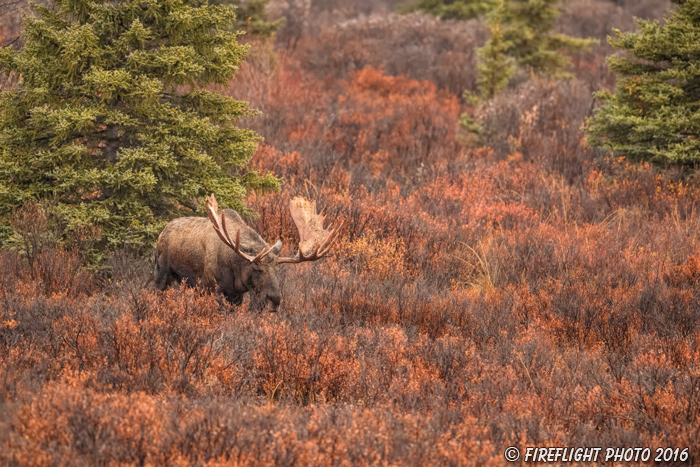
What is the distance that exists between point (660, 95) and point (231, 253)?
25.7 feet

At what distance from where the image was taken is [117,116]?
6258 mm

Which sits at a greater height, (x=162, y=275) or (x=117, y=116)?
(x=117, y=116)

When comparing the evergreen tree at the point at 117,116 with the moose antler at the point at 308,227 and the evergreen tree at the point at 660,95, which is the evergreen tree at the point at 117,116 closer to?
the moose antler at the point at 308,227

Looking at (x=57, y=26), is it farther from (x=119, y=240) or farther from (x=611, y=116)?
(x=611, y=116)

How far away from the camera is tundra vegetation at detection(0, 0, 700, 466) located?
348 centimetres

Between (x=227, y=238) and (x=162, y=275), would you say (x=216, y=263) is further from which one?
(x=162, y=275)

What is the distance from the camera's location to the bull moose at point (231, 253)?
5238 millimetres

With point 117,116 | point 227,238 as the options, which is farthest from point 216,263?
point 117,116

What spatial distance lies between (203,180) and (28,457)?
3.84 m

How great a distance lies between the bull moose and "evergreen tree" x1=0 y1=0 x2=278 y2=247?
1.73 feet

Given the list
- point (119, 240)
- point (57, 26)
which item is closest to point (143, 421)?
point (119, 240)

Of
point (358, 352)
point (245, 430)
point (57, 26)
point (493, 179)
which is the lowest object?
point (493, 179)

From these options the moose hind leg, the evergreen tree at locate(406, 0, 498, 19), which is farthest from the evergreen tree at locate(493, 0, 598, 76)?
the moose hind leg

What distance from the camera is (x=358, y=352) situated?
5.05 meters
